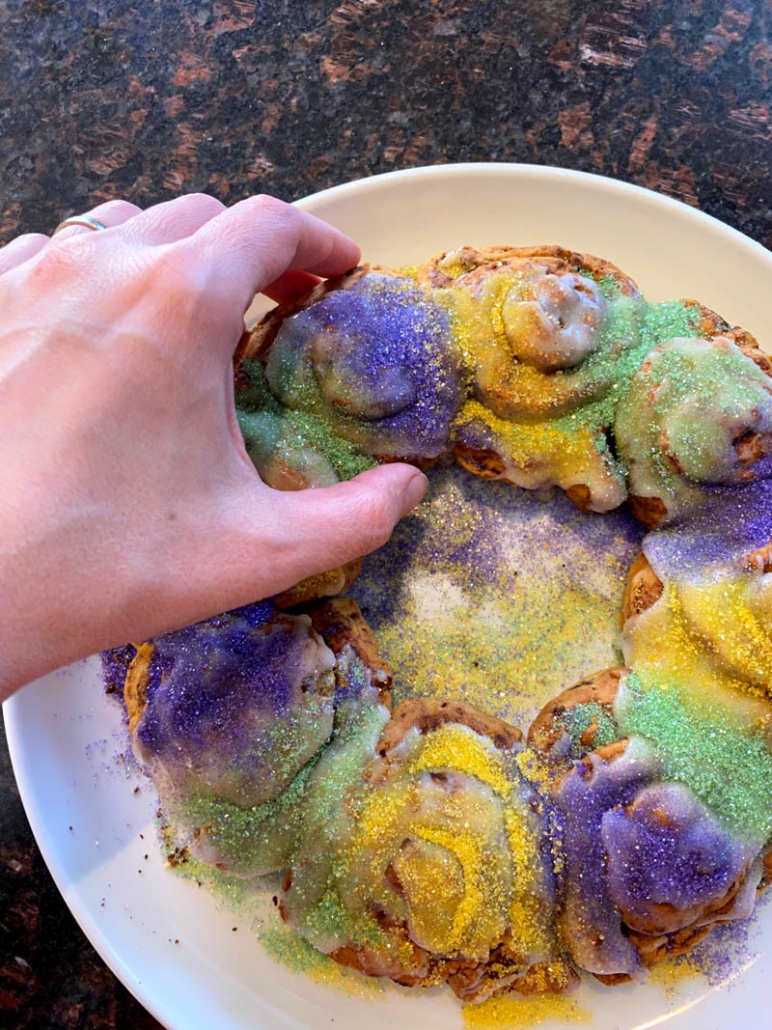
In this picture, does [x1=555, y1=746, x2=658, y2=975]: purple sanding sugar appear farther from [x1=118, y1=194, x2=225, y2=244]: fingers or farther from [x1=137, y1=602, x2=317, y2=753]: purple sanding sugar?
[x1=118, y1=194, x2=225, y2=244]: fingers

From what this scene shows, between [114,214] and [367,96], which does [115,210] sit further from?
[367,96]

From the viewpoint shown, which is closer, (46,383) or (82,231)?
(46,383)

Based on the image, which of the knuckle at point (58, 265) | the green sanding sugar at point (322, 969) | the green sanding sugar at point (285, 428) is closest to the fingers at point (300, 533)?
the green sanding sugar at point (285, 428)

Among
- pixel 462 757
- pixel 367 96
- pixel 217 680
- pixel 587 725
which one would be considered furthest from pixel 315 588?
pixel 367 96

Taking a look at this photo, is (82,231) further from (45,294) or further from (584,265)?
(584,265)

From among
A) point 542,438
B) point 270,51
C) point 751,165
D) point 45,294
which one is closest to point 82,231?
point 45,294

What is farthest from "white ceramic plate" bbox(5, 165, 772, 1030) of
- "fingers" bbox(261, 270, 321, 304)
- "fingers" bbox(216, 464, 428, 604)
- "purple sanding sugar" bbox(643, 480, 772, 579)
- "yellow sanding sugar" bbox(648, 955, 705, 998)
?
"fingers" bbox(216, 464, 428, 604)

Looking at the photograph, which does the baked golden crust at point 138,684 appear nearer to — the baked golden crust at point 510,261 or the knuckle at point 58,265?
the knuckle at point 58,265
